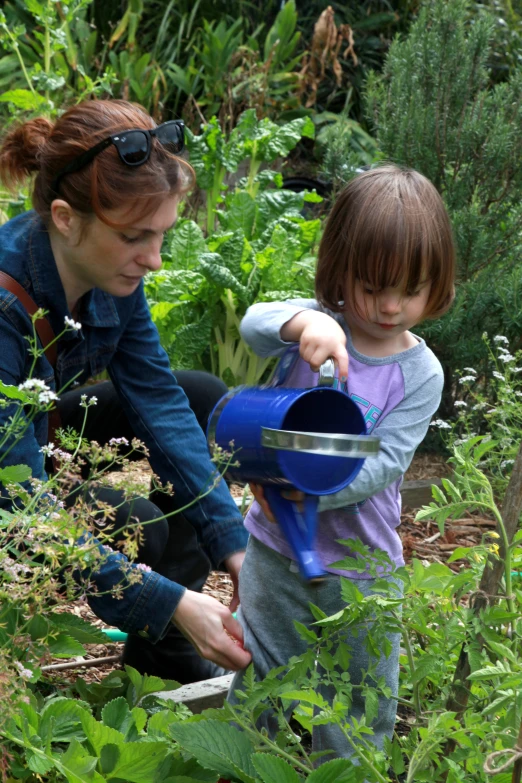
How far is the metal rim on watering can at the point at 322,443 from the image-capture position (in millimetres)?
1315

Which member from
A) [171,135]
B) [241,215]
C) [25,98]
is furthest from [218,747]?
[25,98]

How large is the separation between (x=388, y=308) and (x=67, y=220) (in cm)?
68

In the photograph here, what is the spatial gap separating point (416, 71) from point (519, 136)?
515mm

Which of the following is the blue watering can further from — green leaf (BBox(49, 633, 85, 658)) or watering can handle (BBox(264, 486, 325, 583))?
green leaf (BBox(49, 633, 85, 658))

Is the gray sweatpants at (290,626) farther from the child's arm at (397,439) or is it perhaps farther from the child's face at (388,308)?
the child's face at (388,308)

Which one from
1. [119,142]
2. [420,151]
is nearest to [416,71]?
[420,151]

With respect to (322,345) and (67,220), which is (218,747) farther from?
(67,220)

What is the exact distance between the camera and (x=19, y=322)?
1.80 metres

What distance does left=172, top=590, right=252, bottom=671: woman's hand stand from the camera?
162 cm

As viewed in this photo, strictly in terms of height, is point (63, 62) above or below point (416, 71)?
below

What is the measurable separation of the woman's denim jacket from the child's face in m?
0.46

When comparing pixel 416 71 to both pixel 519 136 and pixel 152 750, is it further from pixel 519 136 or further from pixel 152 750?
pixel 152 750

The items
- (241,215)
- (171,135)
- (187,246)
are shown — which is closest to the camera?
(171,135)

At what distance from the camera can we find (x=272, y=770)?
113 centimetres
